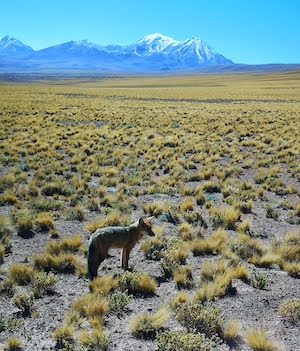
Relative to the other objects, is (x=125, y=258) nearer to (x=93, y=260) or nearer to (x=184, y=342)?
(x=93, y=260)

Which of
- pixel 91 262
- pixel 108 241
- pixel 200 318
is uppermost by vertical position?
pixel 108 241

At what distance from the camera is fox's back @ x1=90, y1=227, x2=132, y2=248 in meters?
6.42

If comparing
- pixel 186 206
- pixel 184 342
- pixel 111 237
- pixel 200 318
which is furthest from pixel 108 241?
pixel 186 206

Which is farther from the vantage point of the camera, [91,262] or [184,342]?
[91,262]

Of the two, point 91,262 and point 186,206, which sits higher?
point 91,262

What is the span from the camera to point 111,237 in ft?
21.5

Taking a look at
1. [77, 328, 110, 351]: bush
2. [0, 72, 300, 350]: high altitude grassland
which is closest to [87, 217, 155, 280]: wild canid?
[0, 72, 300, 350]: high altitude grassland

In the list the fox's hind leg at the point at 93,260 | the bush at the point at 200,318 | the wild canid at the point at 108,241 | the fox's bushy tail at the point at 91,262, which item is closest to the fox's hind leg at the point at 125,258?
the wild canid at the point at 108,241

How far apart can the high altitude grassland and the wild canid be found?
0.37 metres

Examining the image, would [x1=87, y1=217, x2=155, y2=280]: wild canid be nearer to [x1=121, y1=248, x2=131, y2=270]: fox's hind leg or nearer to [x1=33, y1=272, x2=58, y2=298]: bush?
A: [x1=121, y1=248, x2=131, y2=270]: fox's hind leg

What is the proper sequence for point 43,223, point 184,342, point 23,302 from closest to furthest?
1. point 184,342
2. point 23,302
3. point 43,223

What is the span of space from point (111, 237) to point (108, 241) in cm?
8

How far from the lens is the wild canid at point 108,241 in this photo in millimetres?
6418

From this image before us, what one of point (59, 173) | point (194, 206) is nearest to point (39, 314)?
point (194, 206)
